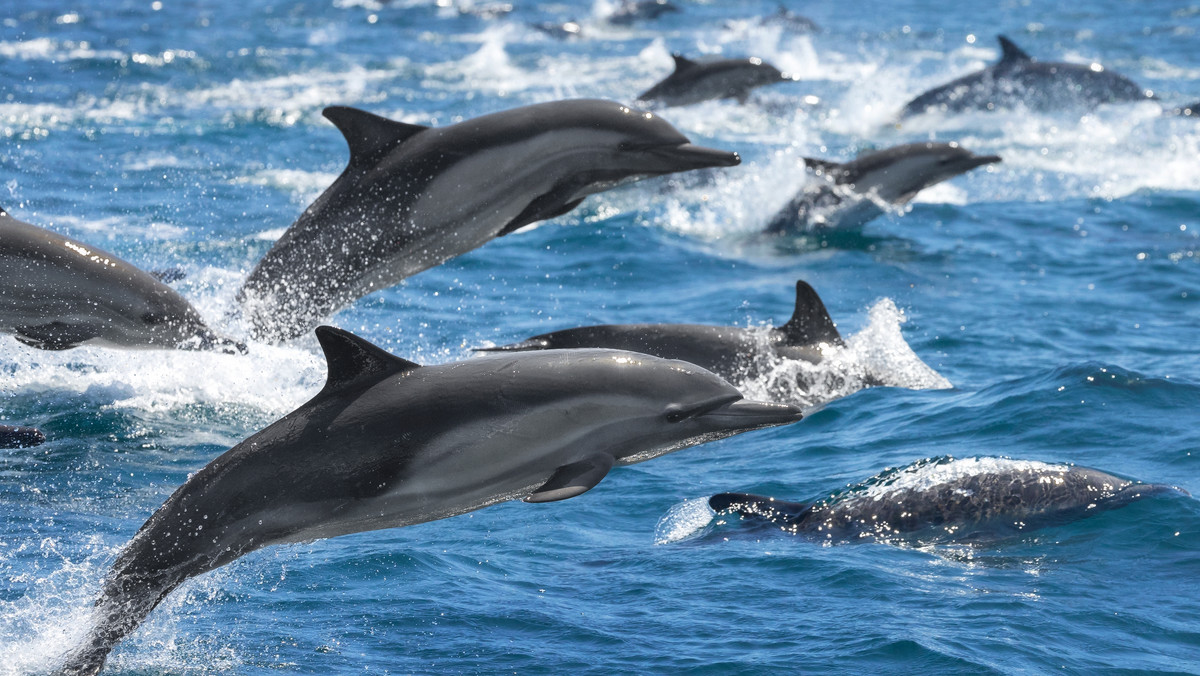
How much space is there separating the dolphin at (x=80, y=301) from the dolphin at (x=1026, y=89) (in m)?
18.1

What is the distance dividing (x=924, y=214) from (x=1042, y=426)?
8.77 meters

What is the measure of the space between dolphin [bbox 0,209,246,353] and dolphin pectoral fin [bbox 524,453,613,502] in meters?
3.86

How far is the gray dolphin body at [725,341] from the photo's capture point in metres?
9.64

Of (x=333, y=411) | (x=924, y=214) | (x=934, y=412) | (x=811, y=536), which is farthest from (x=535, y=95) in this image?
(x=333, y=411)

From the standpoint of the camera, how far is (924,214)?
17984 mm

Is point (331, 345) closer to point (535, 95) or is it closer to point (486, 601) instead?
point (486, 601)

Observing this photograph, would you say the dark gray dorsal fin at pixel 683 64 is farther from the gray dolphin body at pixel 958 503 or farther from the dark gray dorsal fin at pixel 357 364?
the dark gray dorsal fin at pixel 357 364

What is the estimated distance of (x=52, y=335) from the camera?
8.30 m

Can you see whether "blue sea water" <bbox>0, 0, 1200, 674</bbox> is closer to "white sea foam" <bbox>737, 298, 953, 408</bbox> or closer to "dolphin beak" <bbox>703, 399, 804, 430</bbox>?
"white sea foam" <bbox>737, 298, 953, 408</bbox>

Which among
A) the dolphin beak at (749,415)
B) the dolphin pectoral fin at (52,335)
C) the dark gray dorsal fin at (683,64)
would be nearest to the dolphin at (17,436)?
the dolphin pectoral fin at (52,335)

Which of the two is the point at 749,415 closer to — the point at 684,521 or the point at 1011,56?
the point at 684,521

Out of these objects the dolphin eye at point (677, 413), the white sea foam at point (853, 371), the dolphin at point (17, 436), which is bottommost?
the dolphin at point (17, 436)

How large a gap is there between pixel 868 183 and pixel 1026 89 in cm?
1036

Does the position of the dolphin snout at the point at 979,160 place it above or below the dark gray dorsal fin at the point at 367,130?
below
